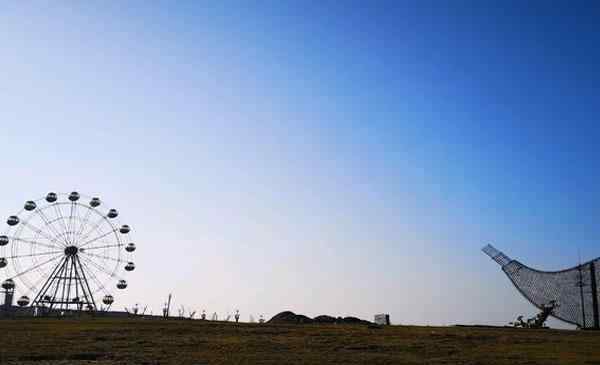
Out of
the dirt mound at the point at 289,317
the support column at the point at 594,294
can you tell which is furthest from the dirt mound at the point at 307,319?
the support column at the point at 594,294

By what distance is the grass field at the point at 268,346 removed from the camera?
2598 cm

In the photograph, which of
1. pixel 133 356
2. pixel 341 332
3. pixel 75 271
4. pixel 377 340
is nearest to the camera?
pixel 133 356

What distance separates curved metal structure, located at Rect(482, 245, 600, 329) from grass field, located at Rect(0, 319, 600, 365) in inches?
946

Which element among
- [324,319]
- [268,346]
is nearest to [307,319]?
[324,319]

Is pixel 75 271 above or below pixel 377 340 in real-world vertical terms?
above

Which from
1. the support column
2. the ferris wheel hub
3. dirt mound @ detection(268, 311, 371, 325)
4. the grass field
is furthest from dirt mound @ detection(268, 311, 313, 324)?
the support column

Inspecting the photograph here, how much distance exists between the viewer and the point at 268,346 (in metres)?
30.6

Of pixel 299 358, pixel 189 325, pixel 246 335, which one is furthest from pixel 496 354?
pixel 189 325

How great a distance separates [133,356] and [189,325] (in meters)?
14.9

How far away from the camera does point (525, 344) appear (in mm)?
34812

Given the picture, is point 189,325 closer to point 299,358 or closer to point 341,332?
point 341,332

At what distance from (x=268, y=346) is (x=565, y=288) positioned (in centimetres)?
4791

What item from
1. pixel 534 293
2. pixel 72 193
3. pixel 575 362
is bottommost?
pixel 575 362

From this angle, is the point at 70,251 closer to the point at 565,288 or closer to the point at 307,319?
the point at 307,319
